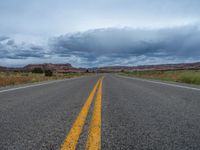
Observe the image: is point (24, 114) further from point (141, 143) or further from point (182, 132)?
point (182, 132)

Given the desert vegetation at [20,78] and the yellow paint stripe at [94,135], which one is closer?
the yellow paint stripe at [94,135]

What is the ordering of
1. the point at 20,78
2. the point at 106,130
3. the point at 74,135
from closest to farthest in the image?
1. the point at 74,135
2. the point at 106,130
3. the point at 20,78

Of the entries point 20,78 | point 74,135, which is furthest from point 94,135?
point 20,78

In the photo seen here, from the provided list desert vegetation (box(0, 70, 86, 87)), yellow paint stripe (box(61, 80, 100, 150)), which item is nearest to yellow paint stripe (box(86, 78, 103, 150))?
yellow paint stripe (box(61, 80, 100, 150))

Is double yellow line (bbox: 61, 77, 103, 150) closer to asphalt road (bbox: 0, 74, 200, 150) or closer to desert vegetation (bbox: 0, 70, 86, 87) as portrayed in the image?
asphalt road (bbox: 0, 74, 200, 150)

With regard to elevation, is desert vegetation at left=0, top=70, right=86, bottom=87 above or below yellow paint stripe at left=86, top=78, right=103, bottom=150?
below

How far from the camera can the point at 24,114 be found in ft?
14.3

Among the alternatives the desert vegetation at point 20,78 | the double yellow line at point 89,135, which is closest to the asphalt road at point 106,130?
the double yellow line at point 89,135

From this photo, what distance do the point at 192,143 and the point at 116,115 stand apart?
1.87 m

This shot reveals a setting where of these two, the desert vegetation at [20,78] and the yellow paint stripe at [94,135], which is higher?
the yellow paint stripe at [94,135]

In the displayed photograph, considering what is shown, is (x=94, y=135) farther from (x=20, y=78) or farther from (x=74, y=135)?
(x=20, y=78)

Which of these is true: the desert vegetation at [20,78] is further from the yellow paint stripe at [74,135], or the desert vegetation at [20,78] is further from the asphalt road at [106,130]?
the yellow paint stripe at [74,135]

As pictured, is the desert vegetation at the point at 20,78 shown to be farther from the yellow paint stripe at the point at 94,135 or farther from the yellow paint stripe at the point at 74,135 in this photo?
the yellow paint stripe at the point at 94,135

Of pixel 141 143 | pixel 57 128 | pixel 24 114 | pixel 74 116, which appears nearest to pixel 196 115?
pixel 141 143
